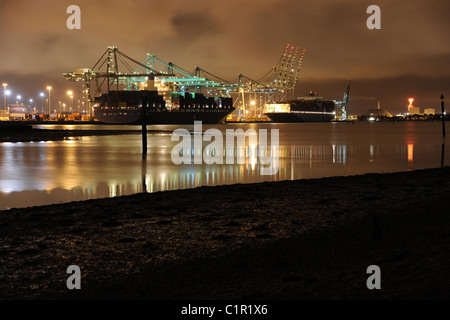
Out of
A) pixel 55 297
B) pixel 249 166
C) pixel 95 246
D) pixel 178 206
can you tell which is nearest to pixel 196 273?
pixel 55 297

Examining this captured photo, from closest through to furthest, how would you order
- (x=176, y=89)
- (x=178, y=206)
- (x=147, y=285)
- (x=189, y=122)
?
(x=147, y=285), (x=178, y=206), (x=189, y=122), (x=176, y=89)

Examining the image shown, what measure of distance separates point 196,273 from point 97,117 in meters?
123

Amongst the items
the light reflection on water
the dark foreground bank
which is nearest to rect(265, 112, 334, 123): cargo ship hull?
the light reflection on water

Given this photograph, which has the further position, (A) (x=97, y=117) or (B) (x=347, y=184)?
(A) (x=97, y=117)

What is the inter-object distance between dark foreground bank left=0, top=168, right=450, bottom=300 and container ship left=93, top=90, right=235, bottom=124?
108 m

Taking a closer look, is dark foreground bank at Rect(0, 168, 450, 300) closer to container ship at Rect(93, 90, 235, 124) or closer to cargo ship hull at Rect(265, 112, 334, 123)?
container ship at Rect(93, 90, 235, 124)

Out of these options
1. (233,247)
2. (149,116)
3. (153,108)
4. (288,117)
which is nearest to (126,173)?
(233,247)

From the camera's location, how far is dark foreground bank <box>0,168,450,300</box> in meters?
4.36

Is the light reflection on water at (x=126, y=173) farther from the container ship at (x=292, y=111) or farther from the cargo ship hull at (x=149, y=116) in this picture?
the container ship at (x=292, y=111)

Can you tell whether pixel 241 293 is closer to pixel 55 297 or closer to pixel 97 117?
pixel 55 297

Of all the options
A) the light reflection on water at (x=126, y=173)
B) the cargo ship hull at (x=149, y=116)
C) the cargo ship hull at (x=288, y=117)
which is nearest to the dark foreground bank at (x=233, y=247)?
the light reflection on water at (x=126, y=173)

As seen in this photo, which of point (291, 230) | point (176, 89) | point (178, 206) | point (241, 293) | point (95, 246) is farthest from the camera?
point (176, 89)

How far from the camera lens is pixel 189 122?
123 m

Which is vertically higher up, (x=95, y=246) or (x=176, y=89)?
(x=176, y=89)
